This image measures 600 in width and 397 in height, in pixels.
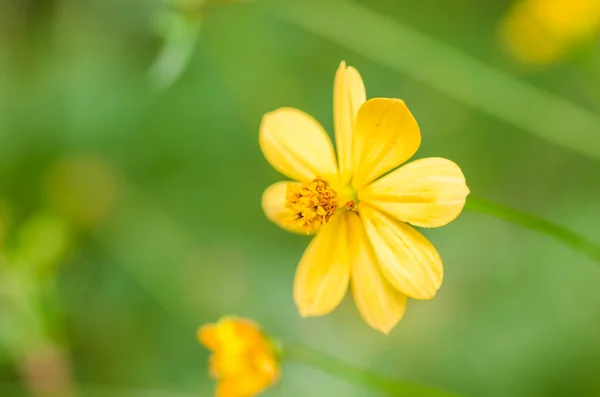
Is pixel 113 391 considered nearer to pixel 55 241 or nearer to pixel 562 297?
pixel 55 241

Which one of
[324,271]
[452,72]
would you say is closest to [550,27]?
[452,72]

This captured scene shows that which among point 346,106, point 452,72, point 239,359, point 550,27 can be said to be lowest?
point 239,359

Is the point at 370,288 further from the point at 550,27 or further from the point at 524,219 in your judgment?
the point at 550,27

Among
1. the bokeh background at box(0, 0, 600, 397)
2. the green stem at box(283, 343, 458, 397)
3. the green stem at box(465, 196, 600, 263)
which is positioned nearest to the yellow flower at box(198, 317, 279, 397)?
the green stem at box(283, 343, 458, 397)

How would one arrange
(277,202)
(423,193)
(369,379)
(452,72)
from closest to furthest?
(423,193), (277,202), (369,379), (452,72)

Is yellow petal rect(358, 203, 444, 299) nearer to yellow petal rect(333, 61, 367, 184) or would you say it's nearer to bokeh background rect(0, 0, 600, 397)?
yellow petal rect(333, 61, 367, 184)

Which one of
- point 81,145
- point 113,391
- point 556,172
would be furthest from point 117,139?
point 556,172
